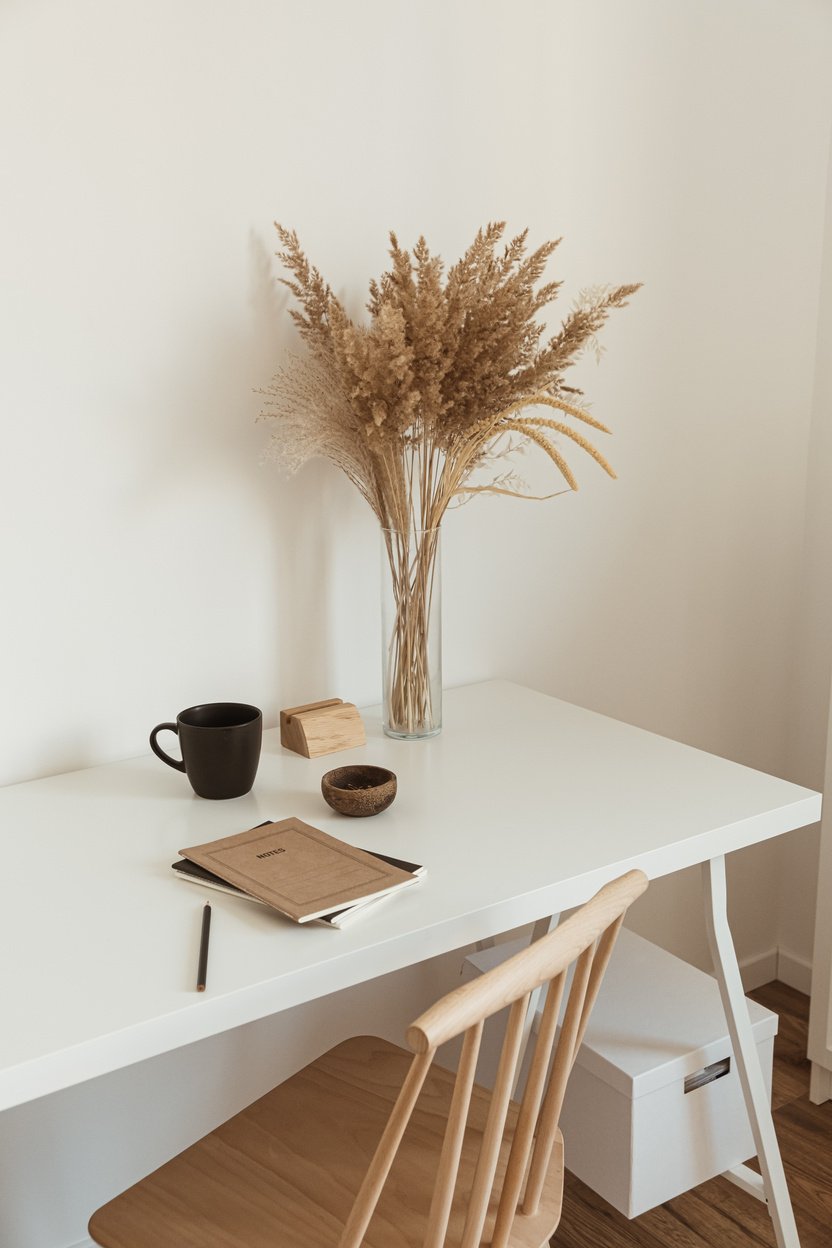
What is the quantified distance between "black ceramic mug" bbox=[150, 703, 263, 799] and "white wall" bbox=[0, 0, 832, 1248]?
0.23 m

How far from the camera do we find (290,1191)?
116cm

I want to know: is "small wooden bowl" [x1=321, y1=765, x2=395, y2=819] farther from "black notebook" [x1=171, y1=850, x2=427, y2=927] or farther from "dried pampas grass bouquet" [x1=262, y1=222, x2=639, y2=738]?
"dried pampas grass bouquet" [x1=262, y1=222, x2=639, y2=738]

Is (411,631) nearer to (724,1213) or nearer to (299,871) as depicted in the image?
(299,871)

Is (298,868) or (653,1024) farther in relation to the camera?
(653,1024)

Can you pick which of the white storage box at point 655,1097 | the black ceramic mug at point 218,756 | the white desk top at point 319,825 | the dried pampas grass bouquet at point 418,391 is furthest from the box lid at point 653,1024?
the black ceramic mug at point 218,756

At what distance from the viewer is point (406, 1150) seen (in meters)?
1.21

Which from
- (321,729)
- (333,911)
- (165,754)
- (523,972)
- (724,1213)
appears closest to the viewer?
(523,972)

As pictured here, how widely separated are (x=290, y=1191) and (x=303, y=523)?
89 cm

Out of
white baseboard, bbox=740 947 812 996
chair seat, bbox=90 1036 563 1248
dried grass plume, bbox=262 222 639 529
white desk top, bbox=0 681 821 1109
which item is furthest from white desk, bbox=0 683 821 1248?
white baseboard, bbox=740 947 812 996

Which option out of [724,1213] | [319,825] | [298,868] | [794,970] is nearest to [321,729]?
[319,825]

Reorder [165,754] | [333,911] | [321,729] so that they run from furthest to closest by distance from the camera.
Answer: [321,729], [165,754], [333,911]

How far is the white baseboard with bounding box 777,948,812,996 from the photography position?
243cm

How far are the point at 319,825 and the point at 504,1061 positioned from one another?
1.49 ft

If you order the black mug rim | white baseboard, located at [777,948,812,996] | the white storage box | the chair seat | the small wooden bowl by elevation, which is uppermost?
the black mug rim
